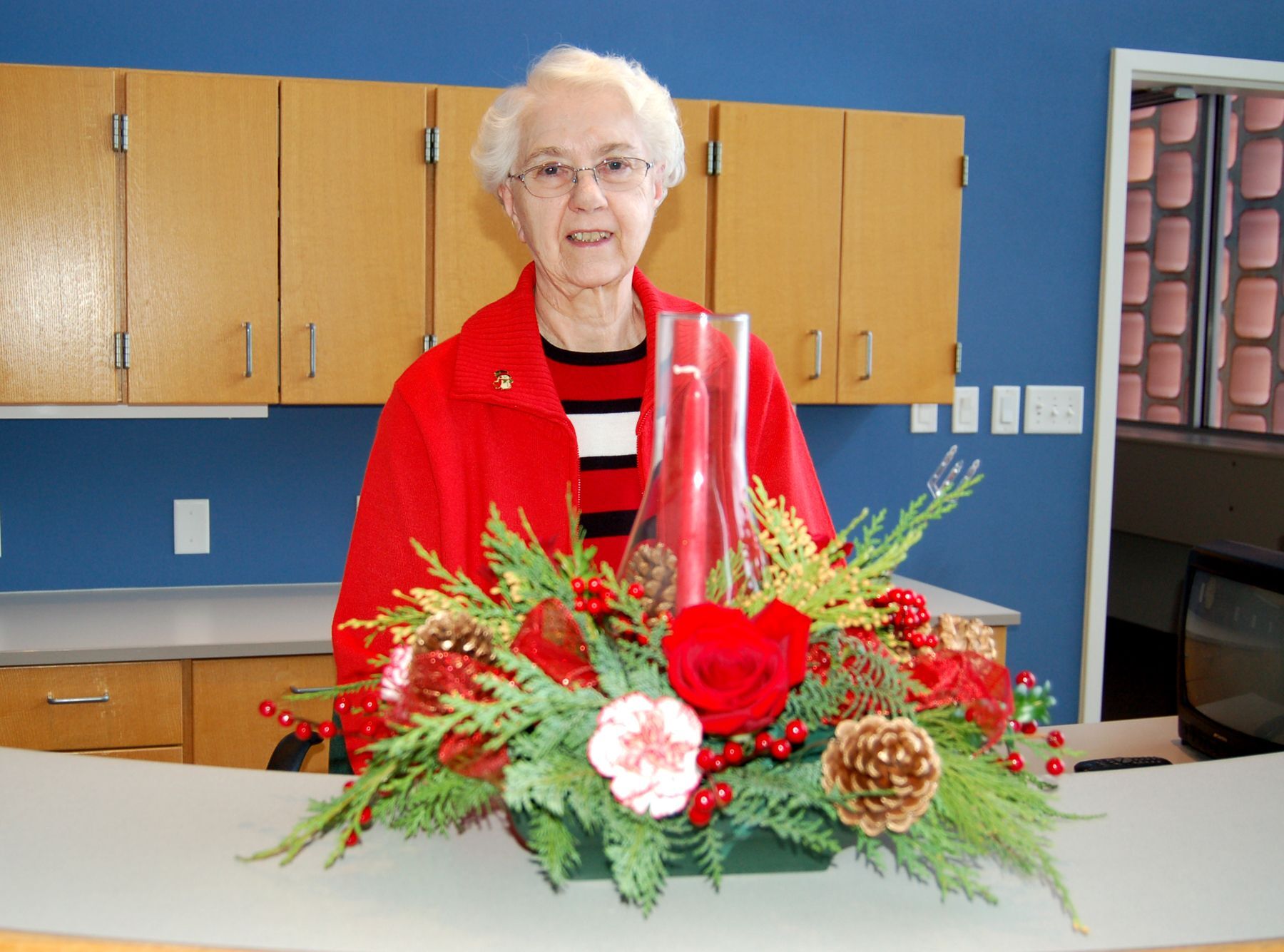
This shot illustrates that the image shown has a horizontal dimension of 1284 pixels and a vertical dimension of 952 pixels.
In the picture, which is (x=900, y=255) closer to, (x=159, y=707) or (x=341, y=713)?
(x=159, y=707)

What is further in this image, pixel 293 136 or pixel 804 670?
pixel 293 136

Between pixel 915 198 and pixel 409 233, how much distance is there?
1242 millimetres

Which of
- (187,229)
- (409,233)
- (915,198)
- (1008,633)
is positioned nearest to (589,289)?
(409,233)

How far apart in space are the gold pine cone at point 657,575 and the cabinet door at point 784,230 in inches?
79.7

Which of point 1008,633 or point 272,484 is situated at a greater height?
point 272,484

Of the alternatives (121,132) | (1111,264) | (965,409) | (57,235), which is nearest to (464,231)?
(121,132)

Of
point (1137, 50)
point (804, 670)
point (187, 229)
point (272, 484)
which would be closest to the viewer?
point (804, 670)

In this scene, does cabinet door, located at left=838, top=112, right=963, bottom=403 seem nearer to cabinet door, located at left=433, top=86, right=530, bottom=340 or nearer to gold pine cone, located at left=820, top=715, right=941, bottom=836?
cabinet door, located at left=433, top=86, right=530, bottom=340

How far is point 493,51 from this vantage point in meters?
3.11

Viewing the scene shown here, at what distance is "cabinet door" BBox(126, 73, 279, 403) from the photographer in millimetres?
2631

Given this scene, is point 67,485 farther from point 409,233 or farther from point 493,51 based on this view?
point 493,51

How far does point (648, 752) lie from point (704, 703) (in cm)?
5

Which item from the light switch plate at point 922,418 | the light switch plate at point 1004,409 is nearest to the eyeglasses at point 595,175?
the light switch plate at point 922,418

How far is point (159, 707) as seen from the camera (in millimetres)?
2547
